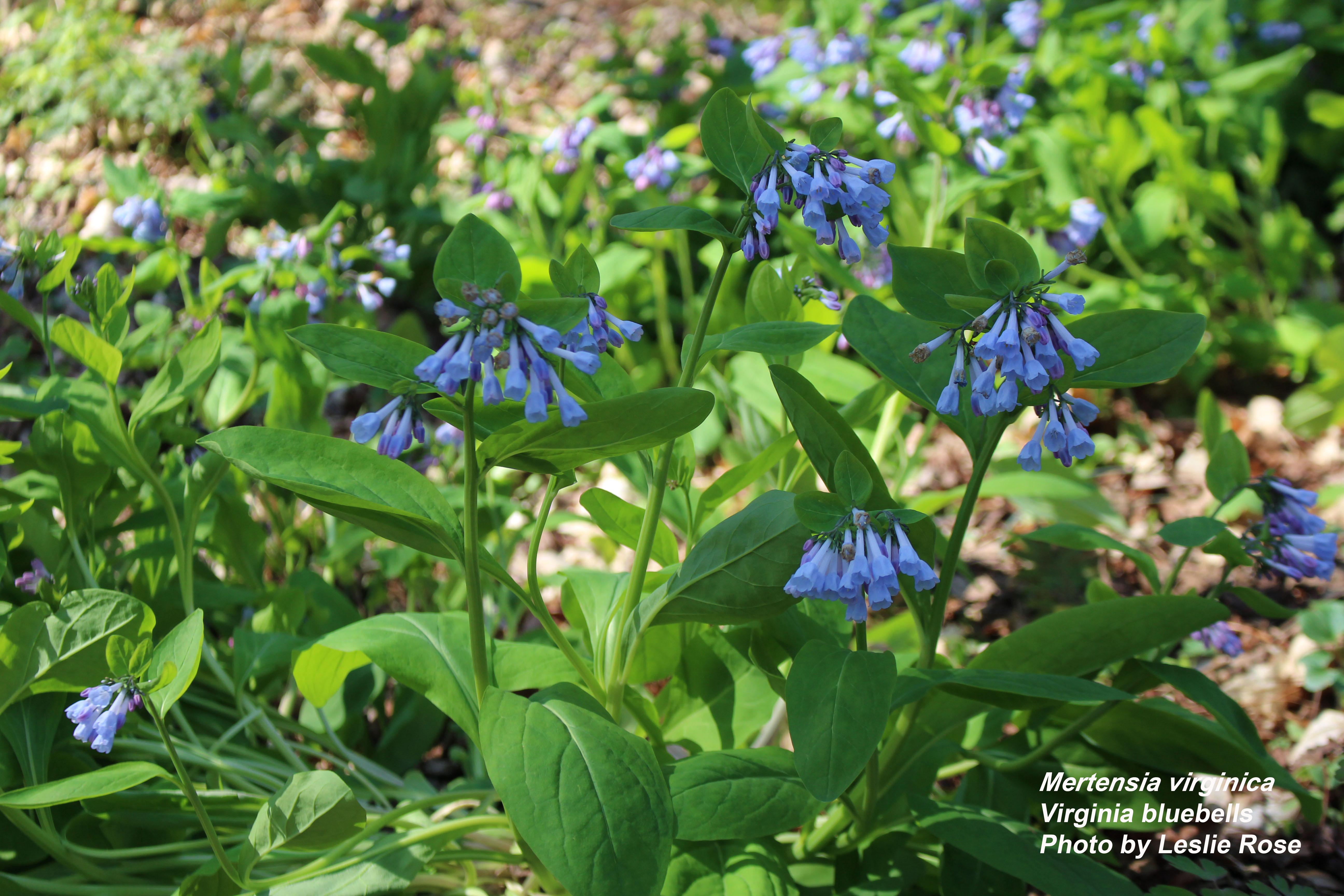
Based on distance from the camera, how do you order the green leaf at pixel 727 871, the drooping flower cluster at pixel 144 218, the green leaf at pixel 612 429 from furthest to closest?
the drooping flower cluster at pixel 144 218 → the green leaf at pixel 727 871 → the green leaf at pixel 612 429

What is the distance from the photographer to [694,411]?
917 mm

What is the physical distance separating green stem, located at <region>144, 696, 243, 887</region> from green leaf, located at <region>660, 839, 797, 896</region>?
547mm

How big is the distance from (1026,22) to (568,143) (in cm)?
199

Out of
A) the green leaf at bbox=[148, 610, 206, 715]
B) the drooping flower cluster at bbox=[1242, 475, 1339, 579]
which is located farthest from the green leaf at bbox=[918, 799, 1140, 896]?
the green leaf at bbox=[148, 610, 206, 715]

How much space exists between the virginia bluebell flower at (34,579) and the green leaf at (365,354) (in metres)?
0.77

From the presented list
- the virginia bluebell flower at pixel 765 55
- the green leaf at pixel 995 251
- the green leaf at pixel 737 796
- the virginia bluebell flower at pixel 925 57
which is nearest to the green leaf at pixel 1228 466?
the green leaf at pixel 995 251

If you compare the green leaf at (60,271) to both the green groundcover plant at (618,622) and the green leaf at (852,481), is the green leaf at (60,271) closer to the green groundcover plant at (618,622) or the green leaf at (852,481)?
the green groundcover plant at (618,622)

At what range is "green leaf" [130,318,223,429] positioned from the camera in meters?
1.38

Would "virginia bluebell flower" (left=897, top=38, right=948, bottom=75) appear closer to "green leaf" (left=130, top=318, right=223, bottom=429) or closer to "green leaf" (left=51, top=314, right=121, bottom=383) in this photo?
"green leaf" (left=130, top=318, right=223, bottom=429)

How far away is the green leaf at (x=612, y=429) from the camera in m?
0.91

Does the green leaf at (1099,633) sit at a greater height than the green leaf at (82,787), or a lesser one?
greater

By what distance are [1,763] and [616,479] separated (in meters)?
1.71

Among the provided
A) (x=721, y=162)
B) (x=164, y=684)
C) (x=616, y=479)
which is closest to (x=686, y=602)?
(x=721, y=162)

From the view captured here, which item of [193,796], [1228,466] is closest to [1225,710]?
[1228,466]
